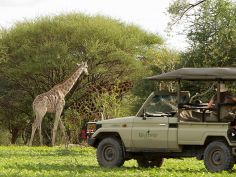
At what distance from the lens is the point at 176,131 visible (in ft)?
55.4

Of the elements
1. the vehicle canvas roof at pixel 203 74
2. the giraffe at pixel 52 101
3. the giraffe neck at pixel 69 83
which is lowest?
the vehicle canvas roof at pixel 203 74

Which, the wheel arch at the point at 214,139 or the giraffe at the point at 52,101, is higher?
the giraffe at the point at 52,101

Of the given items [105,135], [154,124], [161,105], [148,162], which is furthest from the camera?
[148,162]

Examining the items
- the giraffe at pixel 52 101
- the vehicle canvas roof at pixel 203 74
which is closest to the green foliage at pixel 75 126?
the giraffe at pixel 52 101

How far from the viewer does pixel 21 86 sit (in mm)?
42562

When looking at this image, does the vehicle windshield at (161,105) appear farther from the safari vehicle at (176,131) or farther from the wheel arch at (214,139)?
the wheel arch at (214,139)

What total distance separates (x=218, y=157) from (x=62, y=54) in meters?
24.4

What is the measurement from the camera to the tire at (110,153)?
58.2 feet

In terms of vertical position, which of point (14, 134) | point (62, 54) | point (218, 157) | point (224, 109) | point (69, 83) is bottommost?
point (218, 157)

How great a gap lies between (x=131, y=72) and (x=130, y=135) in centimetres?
2458

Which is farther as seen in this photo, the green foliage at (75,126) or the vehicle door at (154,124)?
the green foliage at (75,126)

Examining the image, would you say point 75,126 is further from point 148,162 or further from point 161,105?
point 161,105

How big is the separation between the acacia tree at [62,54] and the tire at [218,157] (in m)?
23.6

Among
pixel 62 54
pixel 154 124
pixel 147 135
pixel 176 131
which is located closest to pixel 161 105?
pixel 154 124
